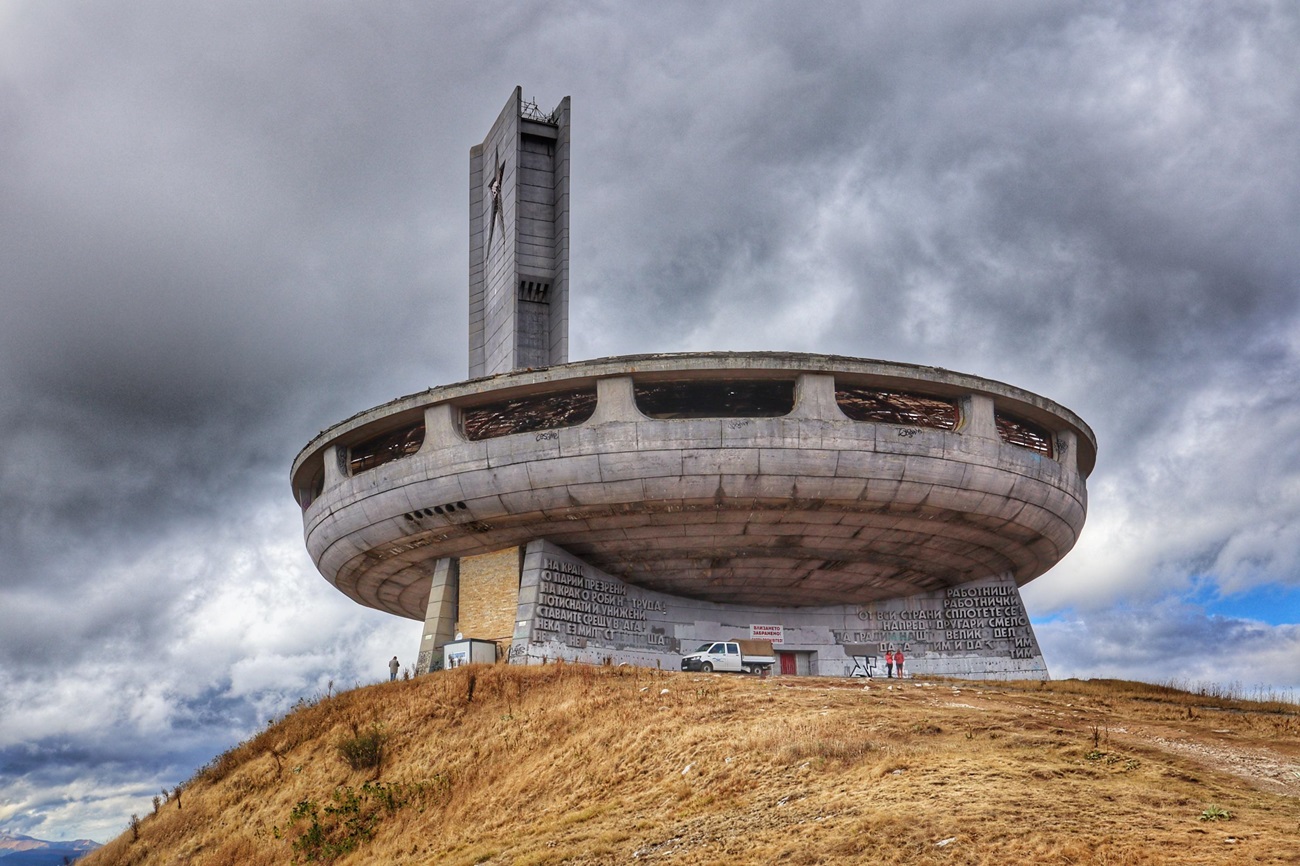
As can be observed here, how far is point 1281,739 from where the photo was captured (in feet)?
63.3

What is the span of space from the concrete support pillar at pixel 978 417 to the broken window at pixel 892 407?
0.47 meters

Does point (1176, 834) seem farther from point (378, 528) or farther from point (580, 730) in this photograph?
point (378, 528)

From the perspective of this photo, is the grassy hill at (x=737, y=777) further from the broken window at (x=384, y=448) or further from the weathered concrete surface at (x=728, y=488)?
the broken window at (x=384, y=448)

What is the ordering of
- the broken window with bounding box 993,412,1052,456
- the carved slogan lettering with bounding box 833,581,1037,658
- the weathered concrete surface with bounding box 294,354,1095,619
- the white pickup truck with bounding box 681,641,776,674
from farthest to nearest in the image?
the carved slogan lettering with bounding box 833,581,1037,658
the broken window with bounding box 993,412,1052,456
the white pickup truck with bounding box 681,641,776,674
the weathered concrete surface with bounding box 294,354,1095,619

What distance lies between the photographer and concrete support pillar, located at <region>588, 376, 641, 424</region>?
98.7 feet

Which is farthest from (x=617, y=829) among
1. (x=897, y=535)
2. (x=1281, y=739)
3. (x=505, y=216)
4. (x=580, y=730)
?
Answer: (x=505, y=216)

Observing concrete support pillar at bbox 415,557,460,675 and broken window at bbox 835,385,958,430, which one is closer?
broken window at bbox 835,385,958,430

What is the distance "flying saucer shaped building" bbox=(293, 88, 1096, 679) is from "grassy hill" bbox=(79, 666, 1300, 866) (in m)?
5.04

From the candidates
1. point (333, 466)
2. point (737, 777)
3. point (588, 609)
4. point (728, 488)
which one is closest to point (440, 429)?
point (333, 466)

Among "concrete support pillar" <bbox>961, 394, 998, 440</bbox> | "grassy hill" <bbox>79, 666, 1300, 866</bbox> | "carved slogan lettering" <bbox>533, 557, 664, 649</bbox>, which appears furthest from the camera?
"carved slogan lettering" <bbox>533, 557, 664, 649</bbox>

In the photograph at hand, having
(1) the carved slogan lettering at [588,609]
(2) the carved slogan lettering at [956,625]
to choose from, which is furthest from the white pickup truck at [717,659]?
(2) the carved slogan lettering at [956,625]

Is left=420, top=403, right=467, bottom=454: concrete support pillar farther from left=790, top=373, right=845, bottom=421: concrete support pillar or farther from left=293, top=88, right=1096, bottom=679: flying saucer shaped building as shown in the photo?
left=790, top=373, right=845, bottom=421: concrete support pillar

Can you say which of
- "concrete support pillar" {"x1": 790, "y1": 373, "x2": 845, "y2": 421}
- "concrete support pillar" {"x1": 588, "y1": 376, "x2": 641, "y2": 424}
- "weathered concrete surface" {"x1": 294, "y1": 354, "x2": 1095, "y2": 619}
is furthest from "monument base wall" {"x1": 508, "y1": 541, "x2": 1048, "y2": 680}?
"concrete support pillar" {"x1": 790, "y1": 373, "x2": 845, "y2": 421}

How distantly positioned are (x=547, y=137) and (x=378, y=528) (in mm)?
20332
